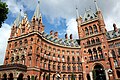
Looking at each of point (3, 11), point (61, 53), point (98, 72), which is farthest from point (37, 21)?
point (98, 72)

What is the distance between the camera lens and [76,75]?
58.5 metres

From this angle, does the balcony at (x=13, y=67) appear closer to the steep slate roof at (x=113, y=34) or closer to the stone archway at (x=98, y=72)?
the stone archway at (x=98, y=72)

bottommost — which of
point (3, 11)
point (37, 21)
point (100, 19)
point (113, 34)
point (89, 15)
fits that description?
point (3, 11)

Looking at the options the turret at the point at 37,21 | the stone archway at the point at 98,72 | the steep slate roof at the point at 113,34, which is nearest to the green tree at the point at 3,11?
the turret at the point at 37,21

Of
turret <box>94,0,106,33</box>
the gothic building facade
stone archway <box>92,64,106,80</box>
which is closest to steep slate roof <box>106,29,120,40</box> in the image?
the gothic building facade

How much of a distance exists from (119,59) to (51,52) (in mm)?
28281

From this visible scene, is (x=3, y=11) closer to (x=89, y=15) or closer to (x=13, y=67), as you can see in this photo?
(x=13, y=67)

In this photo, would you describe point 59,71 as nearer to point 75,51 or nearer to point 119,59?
point 75,51

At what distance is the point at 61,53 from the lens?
59.8 m

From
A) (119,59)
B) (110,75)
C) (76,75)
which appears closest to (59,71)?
(76,75)

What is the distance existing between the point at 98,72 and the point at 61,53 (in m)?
18.6

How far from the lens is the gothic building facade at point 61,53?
144ft

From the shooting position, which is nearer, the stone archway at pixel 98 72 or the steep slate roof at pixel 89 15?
the stone archway at pixel 98 72

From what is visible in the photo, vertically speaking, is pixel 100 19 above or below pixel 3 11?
above
